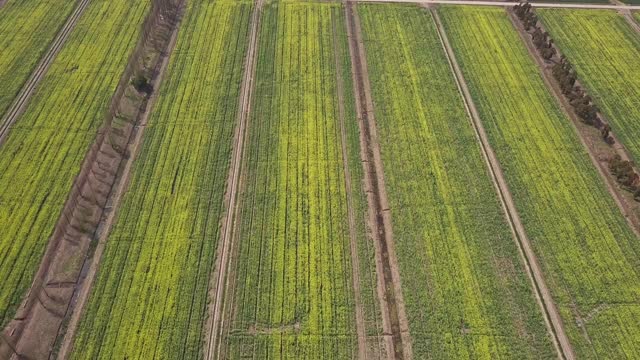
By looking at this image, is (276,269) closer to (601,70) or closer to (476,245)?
(476,245)

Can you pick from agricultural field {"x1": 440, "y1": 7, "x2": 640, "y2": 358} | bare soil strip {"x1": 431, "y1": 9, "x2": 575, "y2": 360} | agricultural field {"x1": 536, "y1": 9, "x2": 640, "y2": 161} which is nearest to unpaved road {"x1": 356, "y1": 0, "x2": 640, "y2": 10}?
agricultural field {"x1": 536, "y1": 9, "x2": 640, "y2": 161}

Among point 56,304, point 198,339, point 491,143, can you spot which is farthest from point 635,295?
point 56,304


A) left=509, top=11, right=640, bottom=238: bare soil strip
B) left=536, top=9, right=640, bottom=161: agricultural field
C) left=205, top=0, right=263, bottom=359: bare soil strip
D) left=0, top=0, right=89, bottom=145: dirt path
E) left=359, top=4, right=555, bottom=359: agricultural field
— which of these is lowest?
left=0, top=0, right=89, bottom=145: dirt path

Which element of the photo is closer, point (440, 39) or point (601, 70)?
point (601, 70)

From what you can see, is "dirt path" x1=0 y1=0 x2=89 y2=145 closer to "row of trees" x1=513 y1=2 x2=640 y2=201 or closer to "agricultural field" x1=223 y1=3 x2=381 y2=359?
"agricultural field" x1=223 y1=3 x2=381 y2=359

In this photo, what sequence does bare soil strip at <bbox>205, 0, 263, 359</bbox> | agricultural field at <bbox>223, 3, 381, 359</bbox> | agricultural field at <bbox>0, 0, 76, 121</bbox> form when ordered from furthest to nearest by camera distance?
agricultural field at <bbox>0, 0, 76, 121</bbox>
agricultural field at <bbox>223, 3, 381, 359</bbox>
bare soil strip at <bbox>205, 0, 263, 359</bbox>

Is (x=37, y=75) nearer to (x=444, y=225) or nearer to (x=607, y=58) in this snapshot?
(x=444, y=225)
